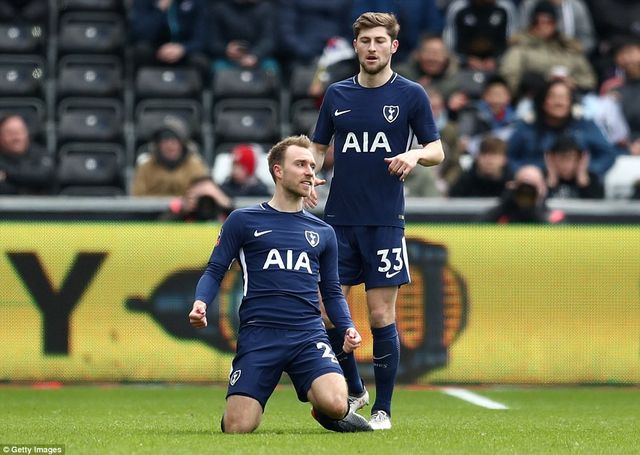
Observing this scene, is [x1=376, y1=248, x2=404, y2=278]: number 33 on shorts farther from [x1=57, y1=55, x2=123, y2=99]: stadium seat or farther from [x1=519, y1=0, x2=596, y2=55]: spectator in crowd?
[x1=519, y1=0, x2=596, y2=55]: spectator in crowd

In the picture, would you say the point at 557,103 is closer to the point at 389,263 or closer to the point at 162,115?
the point at 162,115

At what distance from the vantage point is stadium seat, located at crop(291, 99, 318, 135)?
15219mm

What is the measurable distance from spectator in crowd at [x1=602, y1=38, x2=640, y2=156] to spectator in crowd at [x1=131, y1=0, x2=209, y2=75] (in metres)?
4.34

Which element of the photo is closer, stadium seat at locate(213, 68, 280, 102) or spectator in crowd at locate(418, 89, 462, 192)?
spectator in crowd at locate(418, 89, 462, 192)

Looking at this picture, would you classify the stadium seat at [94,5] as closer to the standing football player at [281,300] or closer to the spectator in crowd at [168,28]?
the spectator in crowd at [168,28]

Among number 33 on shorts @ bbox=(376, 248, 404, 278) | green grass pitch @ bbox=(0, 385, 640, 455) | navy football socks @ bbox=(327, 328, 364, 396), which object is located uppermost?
number 33 on shorts @ bbox=(376, 248, 404, 278)

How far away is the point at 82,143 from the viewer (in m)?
15.1

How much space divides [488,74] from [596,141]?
2.19 metres

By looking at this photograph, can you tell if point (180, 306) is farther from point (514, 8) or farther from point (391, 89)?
point (514, 8)

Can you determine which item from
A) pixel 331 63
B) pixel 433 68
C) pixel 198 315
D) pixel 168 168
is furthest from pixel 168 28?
pixel 198 315

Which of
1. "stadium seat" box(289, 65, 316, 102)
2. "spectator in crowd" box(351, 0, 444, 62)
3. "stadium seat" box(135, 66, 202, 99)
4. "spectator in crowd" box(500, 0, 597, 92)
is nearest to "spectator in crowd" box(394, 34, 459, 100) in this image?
"spectator in crowd" box(351, 0, 444, 62)

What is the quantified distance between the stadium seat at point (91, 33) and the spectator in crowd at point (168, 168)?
2.79 metres

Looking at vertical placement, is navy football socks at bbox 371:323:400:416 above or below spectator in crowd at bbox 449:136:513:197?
below

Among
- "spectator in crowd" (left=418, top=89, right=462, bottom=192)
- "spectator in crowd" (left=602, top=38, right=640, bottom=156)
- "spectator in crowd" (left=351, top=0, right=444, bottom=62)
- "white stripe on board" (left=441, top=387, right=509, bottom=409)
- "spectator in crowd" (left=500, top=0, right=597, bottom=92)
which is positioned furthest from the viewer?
"spectator in crowd" (left=351, top=0, right=444, bottom=62)
